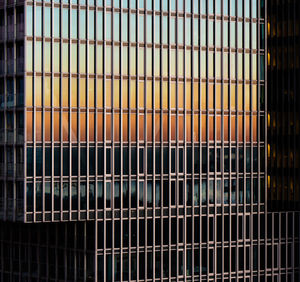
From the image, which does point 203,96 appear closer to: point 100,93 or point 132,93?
point 132,93

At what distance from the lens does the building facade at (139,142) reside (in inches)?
2381

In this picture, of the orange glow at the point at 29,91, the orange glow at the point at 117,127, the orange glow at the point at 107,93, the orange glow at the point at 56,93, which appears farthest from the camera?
the orange glow at the point at 117,127

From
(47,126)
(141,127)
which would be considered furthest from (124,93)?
(47,126)

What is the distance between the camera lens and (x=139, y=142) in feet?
207

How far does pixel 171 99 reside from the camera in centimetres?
6381

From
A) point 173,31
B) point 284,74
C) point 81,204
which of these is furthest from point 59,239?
point 284,74

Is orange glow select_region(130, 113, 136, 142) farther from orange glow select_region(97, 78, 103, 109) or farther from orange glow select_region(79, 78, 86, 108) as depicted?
orange glow select_region(79, 78, 86, 108)

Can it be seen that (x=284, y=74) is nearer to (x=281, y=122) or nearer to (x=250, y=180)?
(x=281, y=122)

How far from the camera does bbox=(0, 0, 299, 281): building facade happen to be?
60.5 m

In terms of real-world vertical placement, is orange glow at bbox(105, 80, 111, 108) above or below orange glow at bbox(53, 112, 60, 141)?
above

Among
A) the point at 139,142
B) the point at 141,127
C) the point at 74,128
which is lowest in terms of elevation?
the point at 139,142

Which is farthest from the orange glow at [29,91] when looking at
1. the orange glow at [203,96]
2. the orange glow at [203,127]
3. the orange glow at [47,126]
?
the orange glow at [203,127]

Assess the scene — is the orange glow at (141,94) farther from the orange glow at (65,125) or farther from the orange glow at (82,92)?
the orange glow at (65,125)

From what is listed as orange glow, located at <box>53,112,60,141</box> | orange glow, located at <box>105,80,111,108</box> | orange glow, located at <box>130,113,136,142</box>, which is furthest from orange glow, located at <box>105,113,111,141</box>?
orange glow, located at <box>53,112,60,141</box>
